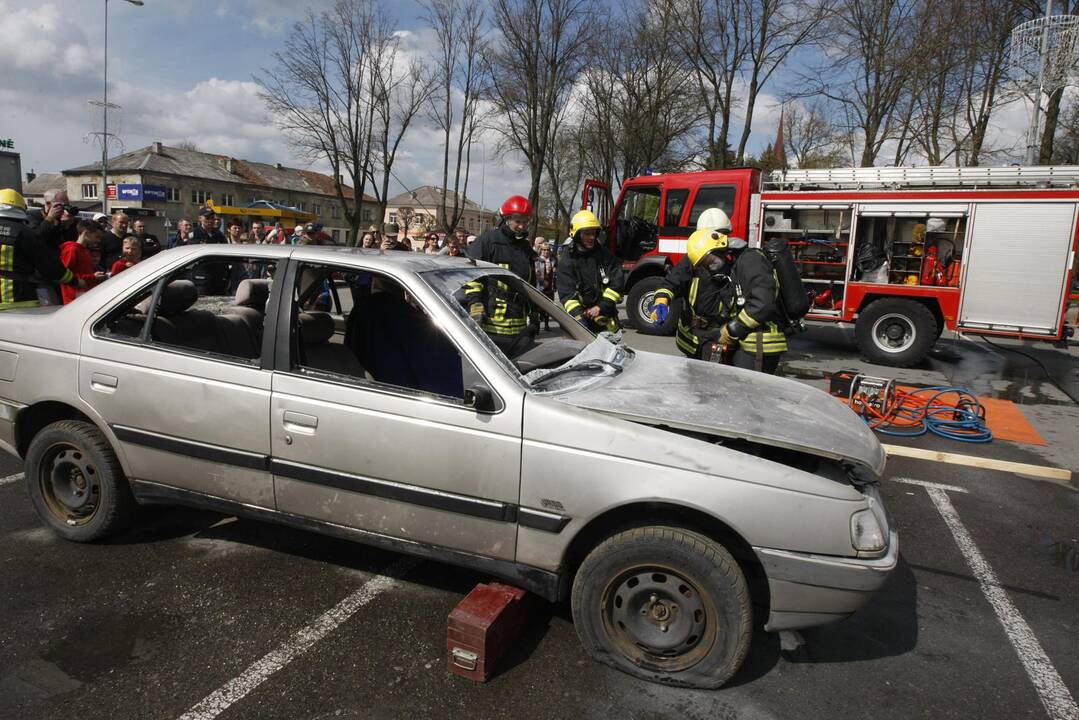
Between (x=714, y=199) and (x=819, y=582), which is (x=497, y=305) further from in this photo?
(x=714, y=199)

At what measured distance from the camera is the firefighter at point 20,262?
551 cm

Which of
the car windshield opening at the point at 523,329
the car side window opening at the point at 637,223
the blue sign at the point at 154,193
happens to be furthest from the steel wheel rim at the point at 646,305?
the blue sign at the point at 154,193

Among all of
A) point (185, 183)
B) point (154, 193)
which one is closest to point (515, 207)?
point (154, 193)

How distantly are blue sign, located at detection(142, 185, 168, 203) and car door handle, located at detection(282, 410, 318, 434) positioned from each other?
5772cm

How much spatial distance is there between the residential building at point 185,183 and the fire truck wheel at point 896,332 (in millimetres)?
51777

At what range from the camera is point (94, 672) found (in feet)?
7.82

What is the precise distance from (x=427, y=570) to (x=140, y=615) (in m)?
1.23

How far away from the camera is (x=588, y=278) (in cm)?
573

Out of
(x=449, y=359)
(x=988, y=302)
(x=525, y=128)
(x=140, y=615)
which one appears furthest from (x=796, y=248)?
(x=525, y=128)

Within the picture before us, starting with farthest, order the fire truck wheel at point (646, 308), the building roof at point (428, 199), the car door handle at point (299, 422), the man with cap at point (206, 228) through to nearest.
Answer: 1. the building roof at point (428, 199)
2. the fire truck wheel at point (646, 308)
3. the man with cap at point (206, 228)
4. the car door handle at point (299, 422)

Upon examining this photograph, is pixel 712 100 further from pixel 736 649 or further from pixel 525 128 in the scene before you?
pixel 736 649

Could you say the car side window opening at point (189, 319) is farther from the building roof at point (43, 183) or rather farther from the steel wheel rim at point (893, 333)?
the building roof at point (43, 183)

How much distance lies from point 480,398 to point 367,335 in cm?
125

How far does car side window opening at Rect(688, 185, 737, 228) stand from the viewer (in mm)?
10531
